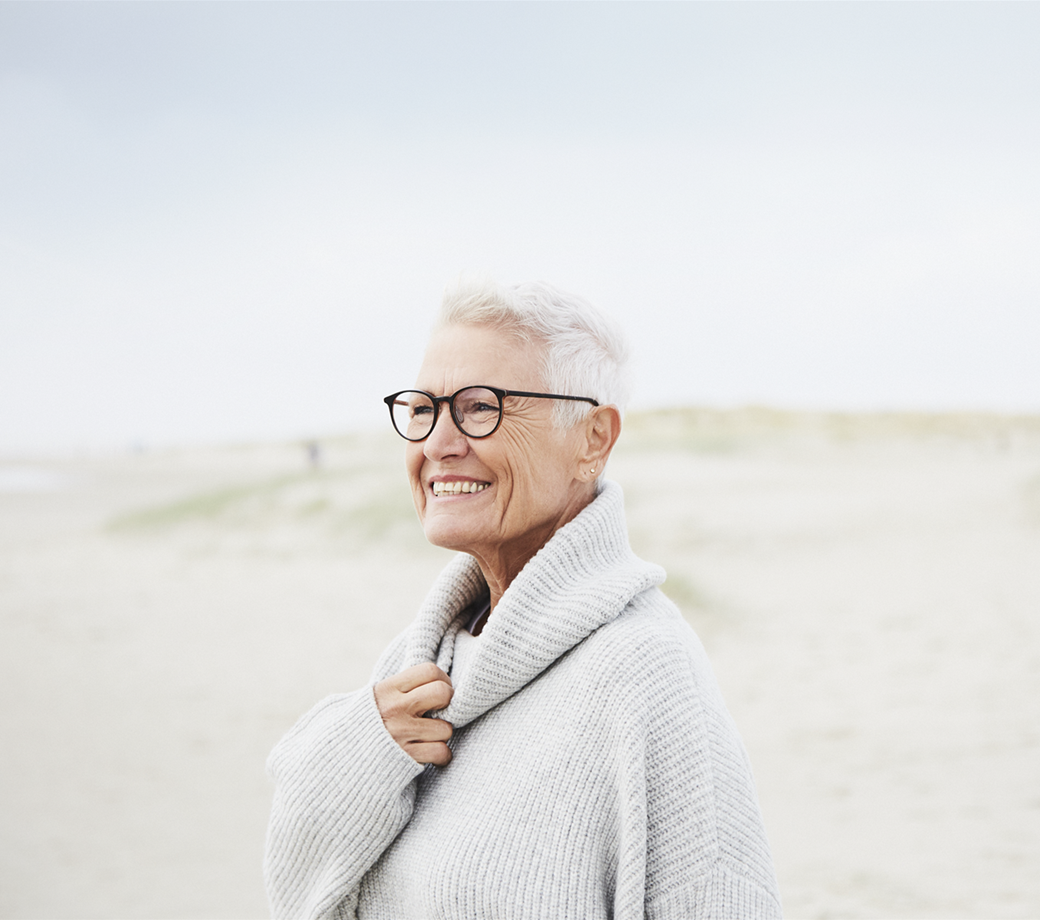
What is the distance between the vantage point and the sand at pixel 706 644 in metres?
4.40

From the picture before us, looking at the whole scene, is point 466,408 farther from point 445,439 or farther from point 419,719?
point 419,719

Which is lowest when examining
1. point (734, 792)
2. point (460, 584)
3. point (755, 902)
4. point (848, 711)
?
point (848, 711)

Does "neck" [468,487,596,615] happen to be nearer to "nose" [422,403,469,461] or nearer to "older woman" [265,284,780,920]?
"older woman" [265,284,780,920]

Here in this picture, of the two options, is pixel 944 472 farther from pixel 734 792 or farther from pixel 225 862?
pixel 734 792

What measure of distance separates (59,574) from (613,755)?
43.6 feet

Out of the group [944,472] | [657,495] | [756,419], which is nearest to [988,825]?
[657,495]

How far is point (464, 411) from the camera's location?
4.68ft

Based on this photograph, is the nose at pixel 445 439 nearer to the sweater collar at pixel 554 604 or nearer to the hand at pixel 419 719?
the sweater collar at pixel 554 604

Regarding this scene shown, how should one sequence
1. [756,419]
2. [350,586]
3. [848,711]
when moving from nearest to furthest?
[848,711] < [350,586] < [756,419]

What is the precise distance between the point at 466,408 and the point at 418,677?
43 centimetres

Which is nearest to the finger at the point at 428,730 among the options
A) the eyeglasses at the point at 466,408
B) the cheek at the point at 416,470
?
the cheek at the point at 416,470

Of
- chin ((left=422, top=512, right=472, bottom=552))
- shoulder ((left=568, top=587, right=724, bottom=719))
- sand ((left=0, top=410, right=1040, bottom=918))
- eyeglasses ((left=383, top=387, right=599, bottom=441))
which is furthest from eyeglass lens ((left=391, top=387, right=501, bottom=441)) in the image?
sand ((left=0, top=410, right=1040, bottom=918))

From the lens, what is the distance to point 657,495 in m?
14.8

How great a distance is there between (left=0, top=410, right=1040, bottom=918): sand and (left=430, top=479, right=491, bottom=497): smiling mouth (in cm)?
314
